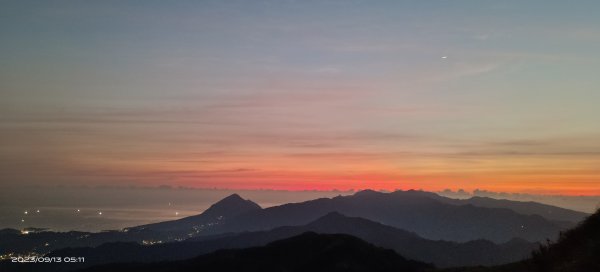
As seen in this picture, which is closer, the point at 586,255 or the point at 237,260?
the point at 586,255

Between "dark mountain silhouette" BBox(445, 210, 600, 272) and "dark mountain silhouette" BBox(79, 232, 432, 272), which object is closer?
"dark mountain silhouette" BBox(445, 210, 600, 272)

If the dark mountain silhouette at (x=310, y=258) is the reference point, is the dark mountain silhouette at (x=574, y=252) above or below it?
above

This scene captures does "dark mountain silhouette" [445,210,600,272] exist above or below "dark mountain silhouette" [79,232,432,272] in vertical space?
above

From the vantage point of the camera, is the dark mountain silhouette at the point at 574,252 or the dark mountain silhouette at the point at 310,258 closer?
the dark mountain silhouette at the point at 574,252

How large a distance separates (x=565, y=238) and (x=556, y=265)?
4.19 m

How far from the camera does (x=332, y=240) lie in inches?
5037

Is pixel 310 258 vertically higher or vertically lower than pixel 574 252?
lower

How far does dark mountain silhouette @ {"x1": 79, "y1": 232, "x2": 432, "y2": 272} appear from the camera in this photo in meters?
111

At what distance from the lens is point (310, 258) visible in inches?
4747

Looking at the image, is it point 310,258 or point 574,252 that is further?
point 310,258

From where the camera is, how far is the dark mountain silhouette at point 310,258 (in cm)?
11144

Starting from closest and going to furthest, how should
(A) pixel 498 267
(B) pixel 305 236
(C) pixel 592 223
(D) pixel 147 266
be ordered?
(C) pixel 592 223 → (A) pixel 498 267 → (B) pixel 305 236 → (D) pixel 147 266

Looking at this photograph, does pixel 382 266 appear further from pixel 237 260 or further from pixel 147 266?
pixel 147 266

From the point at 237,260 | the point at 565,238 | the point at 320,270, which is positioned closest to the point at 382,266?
the point at 320,270
